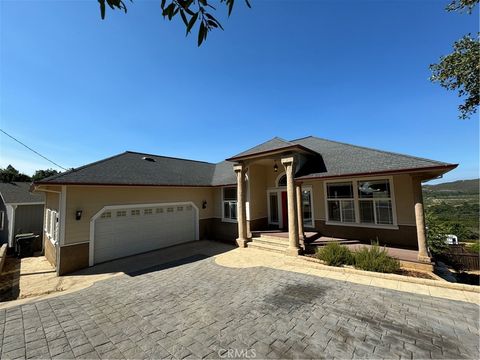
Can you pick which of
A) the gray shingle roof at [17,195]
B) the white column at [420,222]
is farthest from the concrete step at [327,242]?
the gray shingle roof at [17,195]

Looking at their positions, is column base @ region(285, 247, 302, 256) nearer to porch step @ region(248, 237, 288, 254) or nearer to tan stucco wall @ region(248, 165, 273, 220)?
porch step @ region(248, 237, 288, 254)

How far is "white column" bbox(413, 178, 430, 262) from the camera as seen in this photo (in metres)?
7.64

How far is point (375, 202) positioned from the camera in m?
10.1

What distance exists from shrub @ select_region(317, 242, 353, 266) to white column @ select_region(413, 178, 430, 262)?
2342mm

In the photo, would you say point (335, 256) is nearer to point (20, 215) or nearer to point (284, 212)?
point (284, 212)

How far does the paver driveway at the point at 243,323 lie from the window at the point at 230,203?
285 inches

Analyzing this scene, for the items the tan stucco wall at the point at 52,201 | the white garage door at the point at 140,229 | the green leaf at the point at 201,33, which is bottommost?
the white garage door at the point at 140,229

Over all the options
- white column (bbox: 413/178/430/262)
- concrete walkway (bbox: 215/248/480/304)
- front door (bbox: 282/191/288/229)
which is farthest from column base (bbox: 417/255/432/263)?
front door (bbox: 282/191/288/229)

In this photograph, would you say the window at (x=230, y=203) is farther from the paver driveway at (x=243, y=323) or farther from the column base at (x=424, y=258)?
the column base at (x=424, y=258)

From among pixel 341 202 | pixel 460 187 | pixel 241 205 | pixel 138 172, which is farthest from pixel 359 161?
pixel 460 187

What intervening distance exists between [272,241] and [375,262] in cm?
484

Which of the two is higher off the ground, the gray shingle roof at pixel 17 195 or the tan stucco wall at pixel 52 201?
the gray shingle roof at pixel 17 195

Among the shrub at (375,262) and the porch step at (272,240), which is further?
the porch step at (272,240)

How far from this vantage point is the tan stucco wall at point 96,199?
893 centimetres
